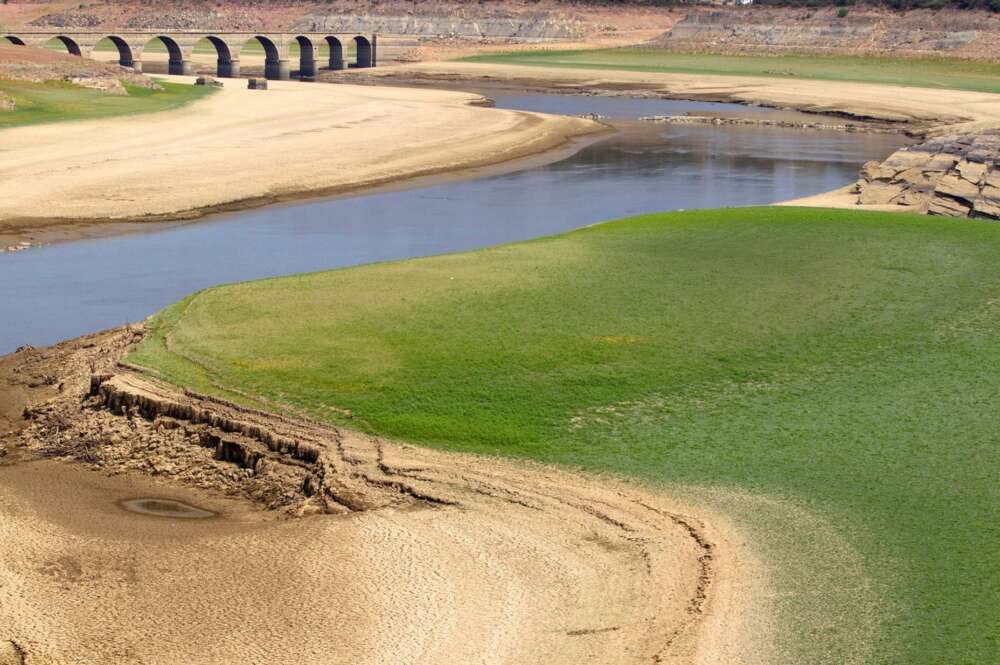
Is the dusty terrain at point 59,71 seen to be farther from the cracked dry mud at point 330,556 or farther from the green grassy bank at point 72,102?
the cracked dry mud at point 330,556

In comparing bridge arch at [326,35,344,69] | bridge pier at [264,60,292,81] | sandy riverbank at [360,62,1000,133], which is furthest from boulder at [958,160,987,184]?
bridge arch at [326,35,344,69]

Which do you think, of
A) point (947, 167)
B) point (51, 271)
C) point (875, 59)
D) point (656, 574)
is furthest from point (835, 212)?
point (875, 59)

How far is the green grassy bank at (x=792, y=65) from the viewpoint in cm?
8825

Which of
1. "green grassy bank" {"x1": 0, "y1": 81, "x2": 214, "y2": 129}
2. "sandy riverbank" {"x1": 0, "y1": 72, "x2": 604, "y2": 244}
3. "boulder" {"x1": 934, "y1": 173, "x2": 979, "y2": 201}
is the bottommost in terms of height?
"sandy riverbank" {"x1": 0, "y1": 72, "x2": 604, "y2": 244}

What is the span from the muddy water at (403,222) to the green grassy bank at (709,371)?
19.7 feet

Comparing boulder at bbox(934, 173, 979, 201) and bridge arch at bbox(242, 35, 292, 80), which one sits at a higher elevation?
boulder at bbox(934, 173, 979, 201)

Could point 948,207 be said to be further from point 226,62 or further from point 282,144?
point 226,62

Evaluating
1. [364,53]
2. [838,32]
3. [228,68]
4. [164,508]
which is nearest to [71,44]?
[228,68]

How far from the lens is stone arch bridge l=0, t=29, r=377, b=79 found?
3561 inches

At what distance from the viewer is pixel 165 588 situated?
1183 centimetres

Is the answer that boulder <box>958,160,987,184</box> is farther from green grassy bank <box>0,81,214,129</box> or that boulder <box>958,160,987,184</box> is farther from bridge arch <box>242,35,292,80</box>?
bridge arch <box>242,35,292,80</box>

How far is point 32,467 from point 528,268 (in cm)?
913

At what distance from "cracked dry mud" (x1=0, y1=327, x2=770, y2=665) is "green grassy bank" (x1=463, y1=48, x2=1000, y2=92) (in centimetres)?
7350

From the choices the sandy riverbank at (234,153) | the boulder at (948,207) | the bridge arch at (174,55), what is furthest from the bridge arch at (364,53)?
the boulder at (948,207)
